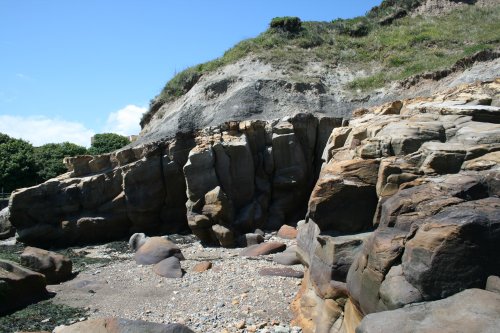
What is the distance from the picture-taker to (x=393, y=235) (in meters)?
8.27

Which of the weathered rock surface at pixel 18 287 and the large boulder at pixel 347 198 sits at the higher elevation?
the large boulder at pixel 347 198

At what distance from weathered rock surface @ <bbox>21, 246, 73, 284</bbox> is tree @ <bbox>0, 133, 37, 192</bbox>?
24.3 meters

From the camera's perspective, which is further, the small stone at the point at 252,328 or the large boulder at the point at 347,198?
the small stone at the point at 252,328

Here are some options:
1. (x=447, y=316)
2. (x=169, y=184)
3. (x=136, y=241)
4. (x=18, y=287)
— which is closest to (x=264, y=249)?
(x=136, y=241)

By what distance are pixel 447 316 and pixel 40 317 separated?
10839 mm

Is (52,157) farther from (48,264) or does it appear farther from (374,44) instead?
(48,264)

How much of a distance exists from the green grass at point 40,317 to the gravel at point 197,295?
438 millimetres

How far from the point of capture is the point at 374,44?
35.2 m

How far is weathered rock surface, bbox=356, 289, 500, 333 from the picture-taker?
6.36m

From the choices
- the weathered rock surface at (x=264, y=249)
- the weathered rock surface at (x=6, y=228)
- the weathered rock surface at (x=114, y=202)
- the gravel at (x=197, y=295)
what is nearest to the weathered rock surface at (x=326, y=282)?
the gravel at (x=197, y=295)

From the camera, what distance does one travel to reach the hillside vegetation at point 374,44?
30438 millimetres

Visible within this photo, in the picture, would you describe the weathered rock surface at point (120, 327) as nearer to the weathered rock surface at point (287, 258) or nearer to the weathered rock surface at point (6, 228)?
the weathered rock surface at point (287, 258)

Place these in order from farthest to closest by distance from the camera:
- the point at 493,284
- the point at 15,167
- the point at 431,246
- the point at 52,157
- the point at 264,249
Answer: the point at 52,157
the point at 15,167
the point at 264,249
the point at 431,246
the point at 493,284

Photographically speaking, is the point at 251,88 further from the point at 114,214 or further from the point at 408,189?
the point at 408,189
